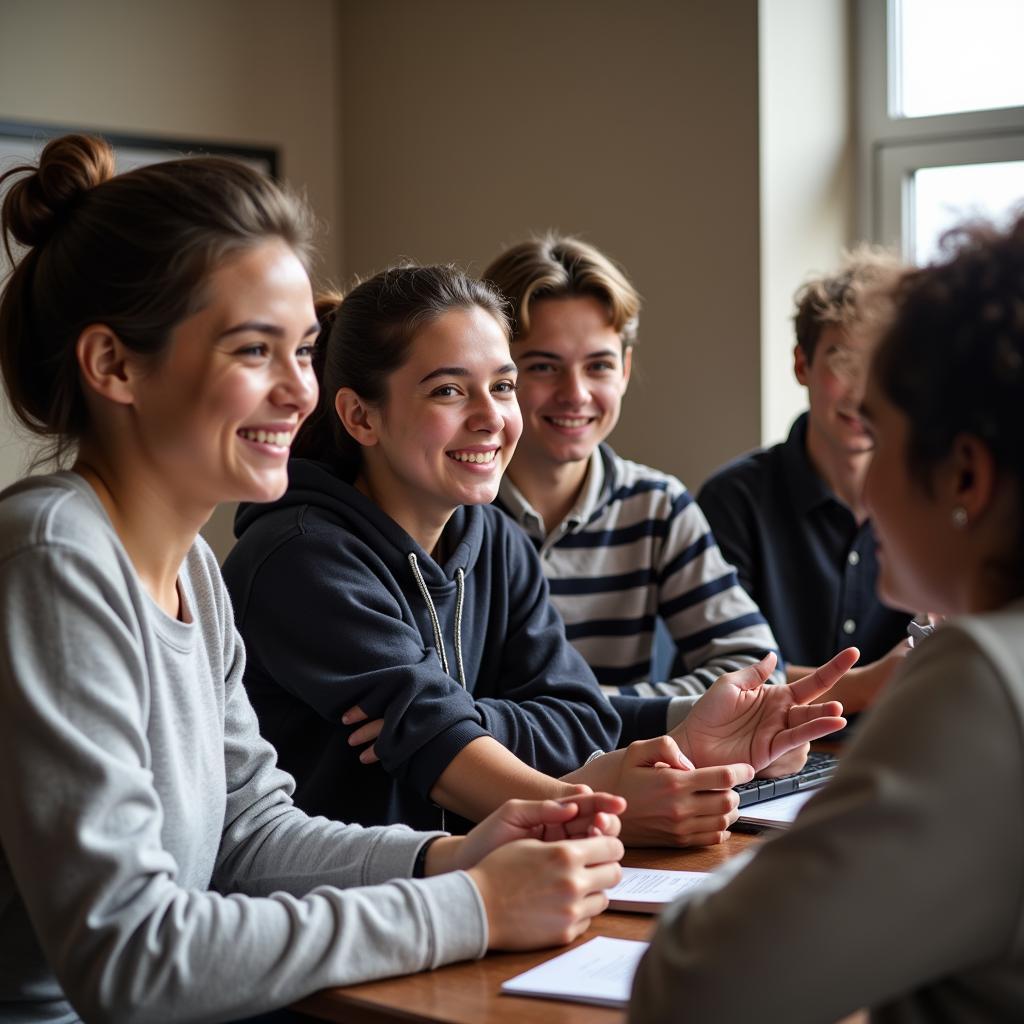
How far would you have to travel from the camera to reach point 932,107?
3236 mm

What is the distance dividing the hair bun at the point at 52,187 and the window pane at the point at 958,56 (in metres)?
2.46

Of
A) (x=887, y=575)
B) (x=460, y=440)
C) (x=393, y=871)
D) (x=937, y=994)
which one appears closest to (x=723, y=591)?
(x=460, y=440)

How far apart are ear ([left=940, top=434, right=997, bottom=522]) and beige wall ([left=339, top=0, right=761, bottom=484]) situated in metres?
2.15

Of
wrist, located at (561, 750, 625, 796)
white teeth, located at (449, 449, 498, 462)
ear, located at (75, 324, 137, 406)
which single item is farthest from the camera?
white teeth, located at (449, 449, 498, 462)

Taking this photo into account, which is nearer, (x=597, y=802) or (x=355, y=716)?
(x=597, y=802)

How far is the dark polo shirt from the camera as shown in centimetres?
262

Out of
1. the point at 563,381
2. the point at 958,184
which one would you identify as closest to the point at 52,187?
the point at 563,381

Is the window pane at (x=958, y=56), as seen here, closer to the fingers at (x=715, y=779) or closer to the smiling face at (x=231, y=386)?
the fingers at (x=715, y=779)

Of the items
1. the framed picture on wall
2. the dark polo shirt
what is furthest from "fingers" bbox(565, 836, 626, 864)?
the framed picture on wall

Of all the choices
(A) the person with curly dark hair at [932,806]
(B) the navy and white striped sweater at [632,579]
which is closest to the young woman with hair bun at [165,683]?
(A) the person with curly dark hair at [932,806]

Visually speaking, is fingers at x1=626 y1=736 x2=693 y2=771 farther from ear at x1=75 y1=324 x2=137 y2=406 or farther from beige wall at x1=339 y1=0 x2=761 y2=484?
beige wall at x1=339 y1=0 x2=761 y2=484

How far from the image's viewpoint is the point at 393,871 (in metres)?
1.34

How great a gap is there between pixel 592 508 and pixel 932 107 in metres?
1.52

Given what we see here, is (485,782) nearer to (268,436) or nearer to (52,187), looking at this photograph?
(268,436)
